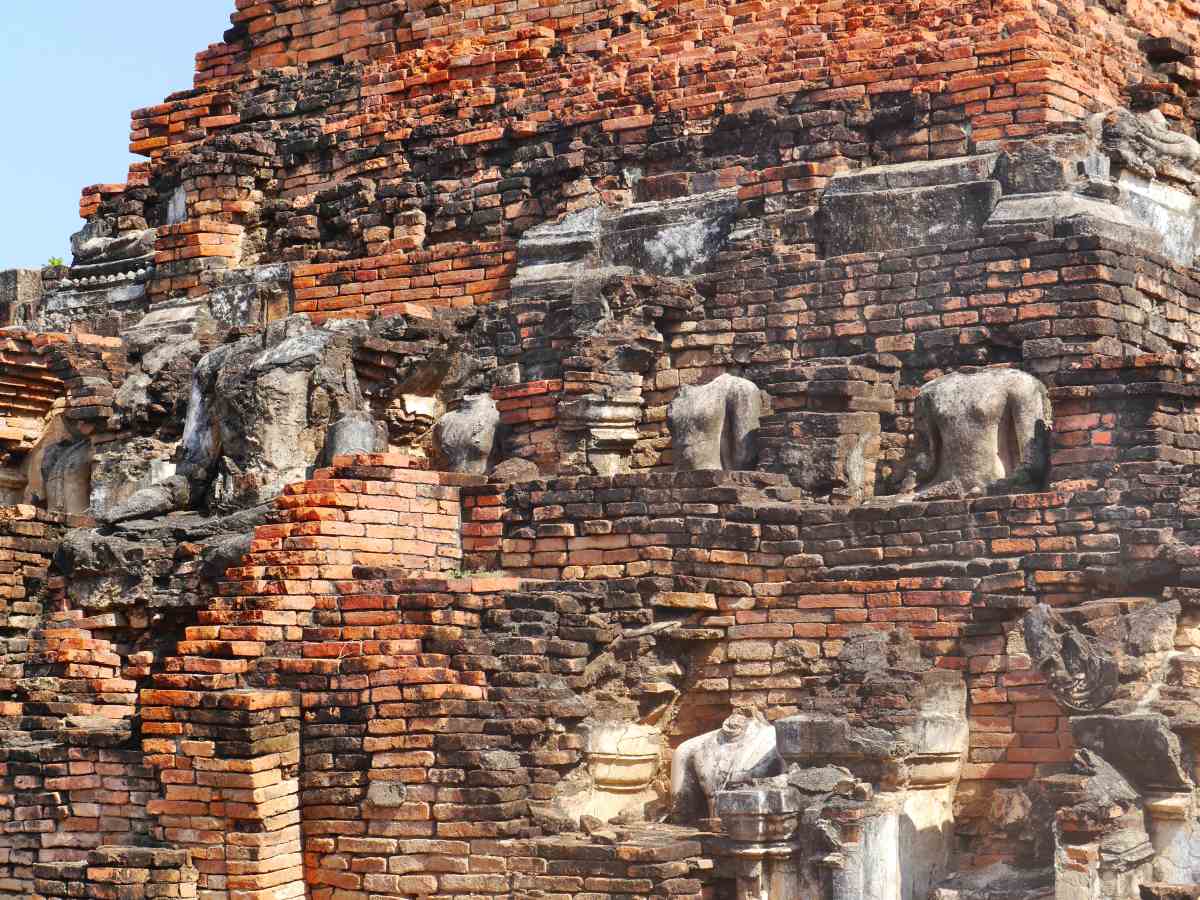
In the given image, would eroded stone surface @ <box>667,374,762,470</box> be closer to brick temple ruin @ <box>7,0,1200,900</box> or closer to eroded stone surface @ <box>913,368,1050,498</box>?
brick temple ruin @ <box>7,0,1200,900</box>

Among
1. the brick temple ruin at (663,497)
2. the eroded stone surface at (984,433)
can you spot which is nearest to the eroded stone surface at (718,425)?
the brick temple ruin at (663,497)

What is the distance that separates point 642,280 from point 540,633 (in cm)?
323

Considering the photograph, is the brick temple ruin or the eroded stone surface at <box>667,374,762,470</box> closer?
the brick temple ruin

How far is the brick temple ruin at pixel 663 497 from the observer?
1209 cm

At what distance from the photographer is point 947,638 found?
12.5 meters

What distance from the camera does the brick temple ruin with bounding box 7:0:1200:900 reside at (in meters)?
12.1

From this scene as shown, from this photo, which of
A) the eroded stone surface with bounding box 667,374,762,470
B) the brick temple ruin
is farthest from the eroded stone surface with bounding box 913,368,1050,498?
the eroded stone surface with bounding box 667,374,762,470

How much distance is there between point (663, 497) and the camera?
13367mm

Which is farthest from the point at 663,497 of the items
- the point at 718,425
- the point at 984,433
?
the point at 984,433

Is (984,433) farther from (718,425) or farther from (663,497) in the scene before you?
(663,497)

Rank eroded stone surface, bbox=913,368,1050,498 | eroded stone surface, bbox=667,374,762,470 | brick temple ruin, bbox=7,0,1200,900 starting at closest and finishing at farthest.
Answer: brick temple ruin, bbox=7,0,1200,900, eroded stone surface, bbox=913,368,1050,498, eroded stone surface, bbox=667,374,762,470

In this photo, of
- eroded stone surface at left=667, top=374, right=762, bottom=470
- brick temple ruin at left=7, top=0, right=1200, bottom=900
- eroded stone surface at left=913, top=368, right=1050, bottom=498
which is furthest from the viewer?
eroded stone surface at left=667, top=374, right=762, bottom=470

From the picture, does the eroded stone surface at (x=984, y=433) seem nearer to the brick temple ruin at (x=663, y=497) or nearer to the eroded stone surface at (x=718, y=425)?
the brick temple ruin at (x=663, y=497)

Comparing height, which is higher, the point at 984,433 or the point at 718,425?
the point at 718,425
